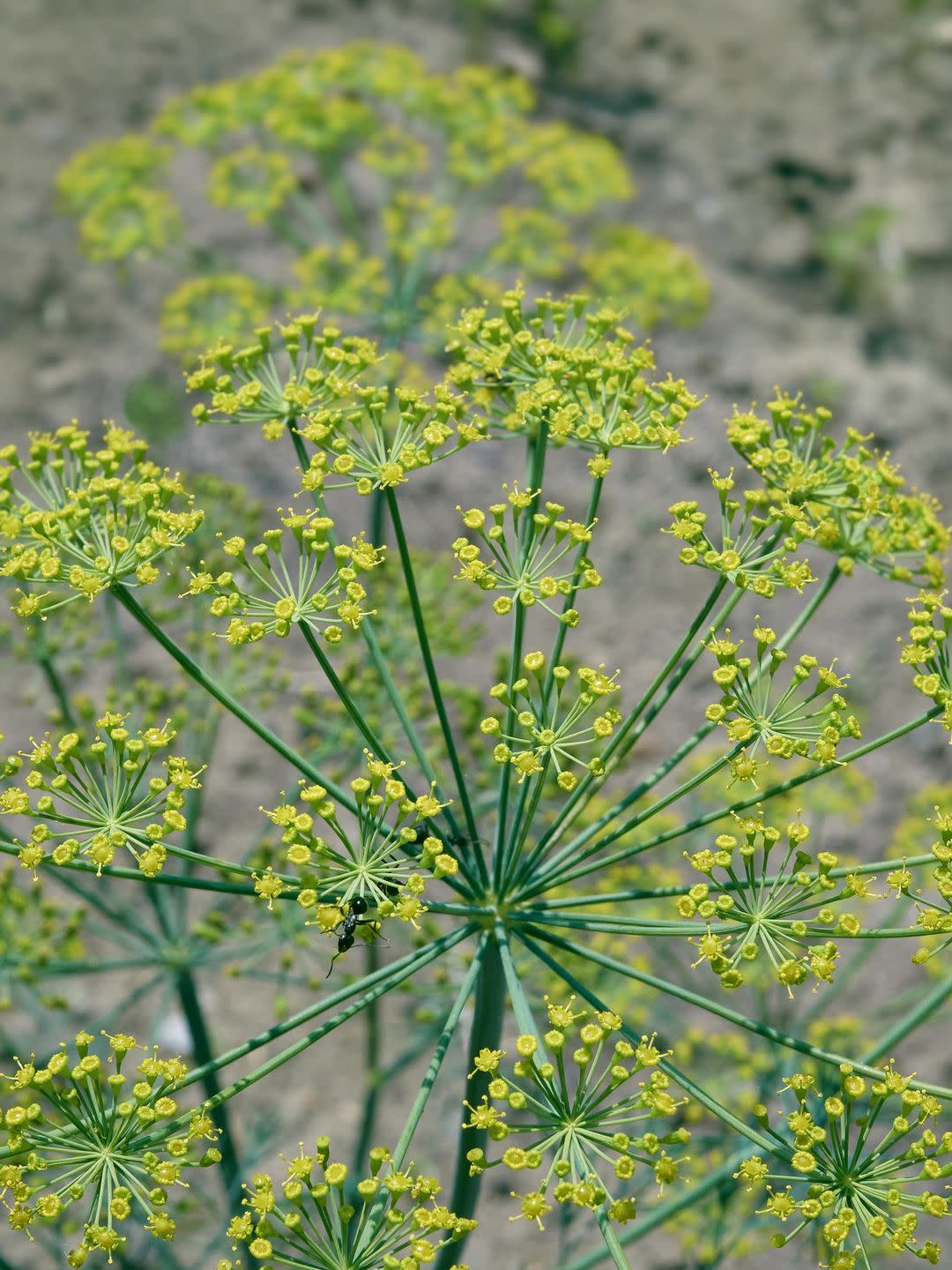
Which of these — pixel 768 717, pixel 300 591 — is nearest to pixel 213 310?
pixel 300 591

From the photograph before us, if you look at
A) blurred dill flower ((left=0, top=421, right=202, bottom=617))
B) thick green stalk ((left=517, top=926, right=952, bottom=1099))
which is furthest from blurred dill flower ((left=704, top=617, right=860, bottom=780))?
blurred dill flower ((left=0, top=421, right=202, bottom=617))

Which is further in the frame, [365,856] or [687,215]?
[687,215]

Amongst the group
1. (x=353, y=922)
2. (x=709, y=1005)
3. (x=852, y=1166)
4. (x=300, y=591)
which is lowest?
(x=852, y=1166)

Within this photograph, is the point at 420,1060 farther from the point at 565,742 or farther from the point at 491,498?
the point at 565,742

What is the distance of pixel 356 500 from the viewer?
9.36 metres

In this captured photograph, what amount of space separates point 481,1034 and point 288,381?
2.07 meters

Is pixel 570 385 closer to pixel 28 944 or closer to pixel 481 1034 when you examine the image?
pixel 481 1034

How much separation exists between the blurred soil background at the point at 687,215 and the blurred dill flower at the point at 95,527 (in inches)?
172

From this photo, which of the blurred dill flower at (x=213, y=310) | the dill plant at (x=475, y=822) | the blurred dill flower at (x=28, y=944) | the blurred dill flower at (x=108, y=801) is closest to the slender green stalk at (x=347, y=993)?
the dill plant at (x=475, y=822)

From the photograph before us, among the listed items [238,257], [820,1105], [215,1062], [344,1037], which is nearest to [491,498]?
[238,257]

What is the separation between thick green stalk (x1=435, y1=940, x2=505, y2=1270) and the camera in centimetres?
378

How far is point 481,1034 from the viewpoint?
3887mm

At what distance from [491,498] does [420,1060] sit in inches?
151

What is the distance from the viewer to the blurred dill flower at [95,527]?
371 centimetres
